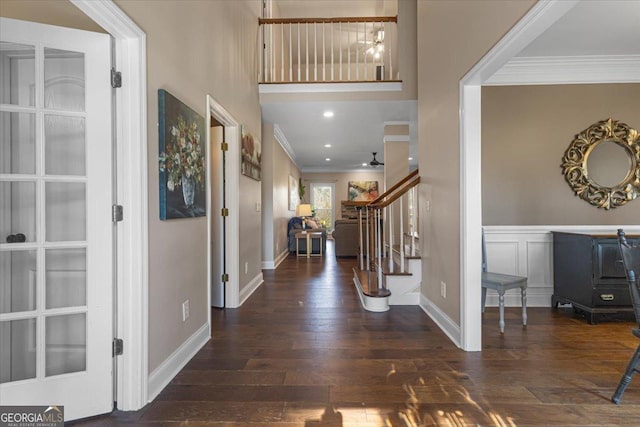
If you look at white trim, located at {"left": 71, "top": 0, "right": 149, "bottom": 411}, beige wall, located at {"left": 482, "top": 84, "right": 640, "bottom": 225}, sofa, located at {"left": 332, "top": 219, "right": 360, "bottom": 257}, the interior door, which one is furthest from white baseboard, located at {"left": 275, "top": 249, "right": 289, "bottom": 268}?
the interior door

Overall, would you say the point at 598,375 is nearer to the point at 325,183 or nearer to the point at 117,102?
the point at 117,102

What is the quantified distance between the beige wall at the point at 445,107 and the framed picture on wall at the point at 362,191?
7.95m

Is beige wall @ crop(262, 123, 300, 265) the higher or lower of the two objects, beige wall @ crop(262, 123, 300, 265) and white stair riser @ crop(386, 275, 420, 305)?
the higher

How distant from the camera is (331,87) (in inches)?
171

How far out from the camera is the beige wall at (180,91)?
1.74 m

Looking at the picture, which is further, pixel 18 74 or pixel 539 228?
pixel 539 228

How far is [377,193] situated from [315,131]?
228 inches

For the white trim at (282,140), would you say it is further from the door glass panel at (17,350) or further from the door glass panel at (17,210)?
the door glass panel at (17,350)

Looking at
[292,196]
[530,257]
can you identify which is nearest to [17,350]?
[530,257]

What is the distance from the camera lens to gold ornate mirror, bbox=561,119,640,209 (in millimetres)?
3242

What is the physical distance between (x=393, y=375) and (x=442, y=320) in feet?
3.24

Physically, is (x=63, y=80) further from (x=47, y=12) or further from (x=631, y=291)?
(x=631, y=291)

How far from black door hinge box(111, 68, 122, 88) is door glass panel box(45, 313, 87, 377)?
1218 mm

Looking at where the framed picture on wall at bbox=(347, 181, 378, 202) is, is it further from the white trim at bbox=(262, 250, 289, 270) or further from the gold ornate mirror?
the gold ornate mirror
